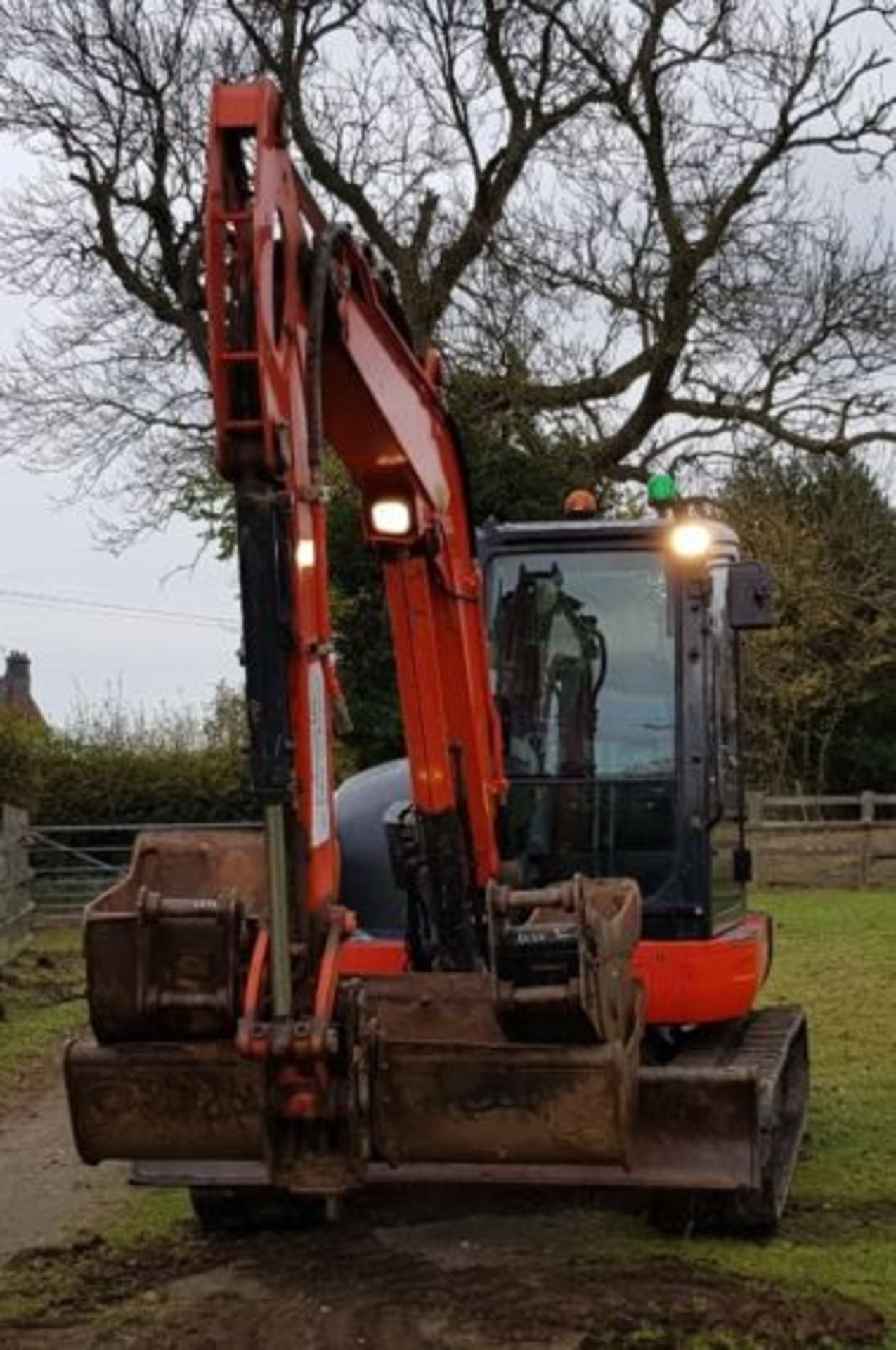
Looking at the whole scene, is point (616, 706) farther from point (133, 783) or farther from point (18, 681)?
point (18, 681)

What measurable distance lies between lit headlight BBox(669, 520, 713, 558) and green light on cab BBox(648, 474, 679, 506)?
0.56m

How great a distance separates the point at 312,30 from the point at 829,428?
723cm

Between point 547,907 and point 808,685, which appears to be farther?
point 808,685

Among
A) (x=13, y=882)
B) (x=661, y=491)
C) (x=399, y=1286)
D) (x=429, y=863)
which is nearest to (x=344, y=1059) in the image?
(x=429, y=863)

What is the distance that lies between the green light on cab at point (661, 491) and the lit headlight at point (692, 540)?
0.56 meters

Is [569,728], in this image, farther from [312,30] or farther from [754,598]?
[312,30]

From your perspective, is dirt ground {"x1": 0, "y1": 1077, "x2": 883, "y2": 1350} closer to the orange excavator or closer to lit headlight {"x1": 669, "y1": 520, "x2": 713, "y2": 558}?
the orange excavator

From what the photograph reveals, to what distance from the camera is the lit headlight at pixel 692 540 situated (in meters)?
6.59

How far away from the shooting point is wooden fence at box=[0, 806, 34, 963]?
48.5 ft

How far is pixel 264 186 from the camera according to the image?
Result: 428cm

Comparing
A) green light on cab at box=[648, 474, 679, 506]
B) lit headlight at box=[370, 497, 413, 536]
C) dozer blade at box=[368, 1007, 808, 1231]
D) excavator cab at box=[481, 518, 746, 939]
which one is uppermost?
green light on cab at box=[648, 474, 679, 506]

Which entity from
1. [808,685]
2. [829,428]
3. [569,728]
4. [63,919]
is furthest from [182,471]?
[569,728]

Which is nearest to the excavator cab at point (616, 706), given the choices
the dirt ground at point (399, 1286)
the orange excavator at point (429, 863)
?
the orange excavator at point (429, 863)

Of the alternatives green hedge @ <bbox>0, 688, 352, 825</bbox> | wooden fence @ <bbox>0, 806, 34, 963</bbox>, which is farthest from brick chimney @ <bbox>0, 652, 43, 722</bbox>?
wooden fence @ <bbox>0, 806, 34, 963</bbox>
